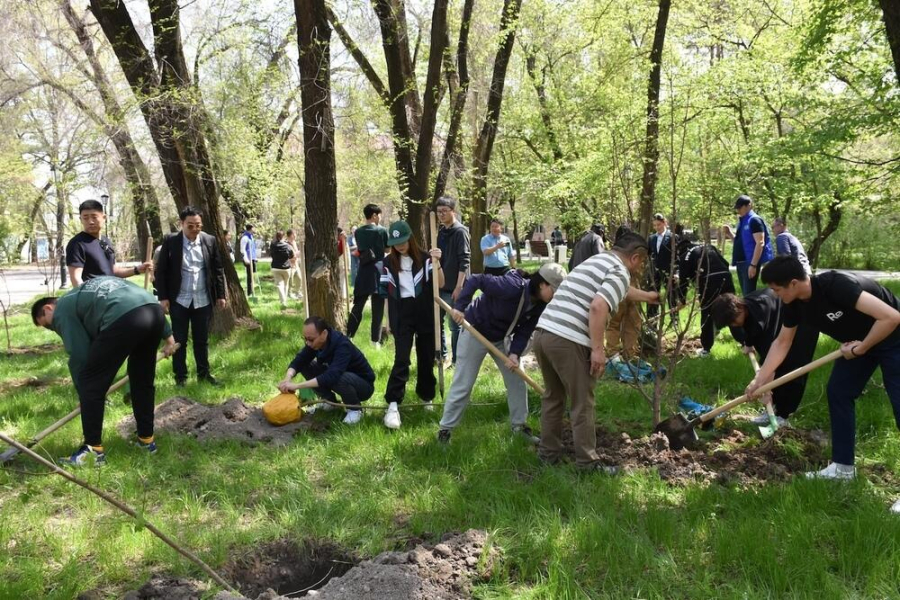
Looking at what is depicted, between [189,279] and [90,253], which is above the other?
[90,253]

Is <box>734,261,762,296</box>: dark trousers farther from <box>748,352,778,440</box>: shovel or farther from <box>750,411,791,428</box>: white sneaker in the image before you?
<box>748,352,778,440</box>: shovel

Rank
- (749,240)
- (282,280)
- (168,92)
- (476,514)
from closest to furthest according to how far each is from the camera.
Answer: (476,514)
(168,92)
(749,240)
(282,280)

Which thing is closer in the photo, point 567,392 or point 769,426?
point 567,392

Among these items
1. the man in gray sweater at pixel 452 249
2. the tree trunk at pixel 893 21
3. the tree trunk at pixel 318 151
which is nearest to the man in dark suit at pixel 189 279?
the tree trunk at pixel 318 151

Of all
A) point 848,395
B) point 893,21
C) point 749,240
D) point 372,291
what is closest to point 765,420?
point 848,395

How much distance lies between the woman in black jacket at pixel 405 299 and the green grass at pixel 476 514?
441 mm

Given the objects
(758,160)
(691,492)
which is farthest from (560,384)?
(758,160)

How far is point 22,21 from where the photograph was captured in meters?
Answer: 12.2

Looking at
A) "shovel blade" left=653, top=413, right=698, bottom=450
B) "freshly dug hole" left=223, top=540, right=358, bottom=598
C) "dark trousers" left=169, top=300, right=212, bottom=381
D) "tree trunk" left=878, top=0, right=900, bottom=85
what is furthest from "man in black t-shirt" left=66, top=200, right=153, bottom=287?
"tree trunk" left=878, top=0, right=900, bottom=85

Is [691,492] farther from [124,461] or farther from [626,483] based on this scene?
[124,461]

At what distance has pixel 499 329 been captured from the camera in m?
5.01

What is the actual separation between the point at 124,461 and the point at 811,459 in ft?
16.8

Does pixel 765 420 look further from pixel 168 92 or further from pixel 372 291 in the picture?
pixel 168 92

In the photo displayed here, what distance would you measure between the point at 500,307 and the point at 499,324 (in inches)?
6.2
